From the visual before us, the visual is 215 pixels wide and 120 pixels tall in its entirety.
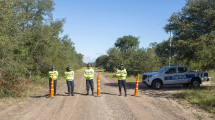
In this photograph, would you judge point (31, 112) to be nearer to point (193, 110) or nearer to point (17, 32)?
point (17, 32)

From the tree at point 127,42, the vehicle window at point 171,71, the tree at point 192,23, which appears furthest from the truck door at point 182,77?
the tree at point 127,42

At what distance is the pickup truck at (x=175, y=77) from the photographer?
13430mm

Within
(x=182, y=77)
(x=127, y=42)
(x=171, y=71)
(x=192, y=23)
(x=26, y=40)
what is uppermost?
(x=127, y=42)

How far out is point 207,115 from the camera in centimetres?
639

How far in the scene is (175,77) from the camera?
13.5 meters

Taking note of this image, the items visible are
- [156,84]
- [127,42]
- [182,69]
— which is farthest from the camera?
[127,42]

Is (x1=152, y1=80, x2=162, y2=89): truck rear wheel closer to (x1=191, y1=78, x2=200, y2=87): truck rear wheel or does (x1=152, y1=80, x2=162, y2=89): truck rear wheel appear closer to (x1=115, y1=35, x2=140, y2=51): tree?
(x1=191, y1=78, x2=200, y2=87): truck rear wheel

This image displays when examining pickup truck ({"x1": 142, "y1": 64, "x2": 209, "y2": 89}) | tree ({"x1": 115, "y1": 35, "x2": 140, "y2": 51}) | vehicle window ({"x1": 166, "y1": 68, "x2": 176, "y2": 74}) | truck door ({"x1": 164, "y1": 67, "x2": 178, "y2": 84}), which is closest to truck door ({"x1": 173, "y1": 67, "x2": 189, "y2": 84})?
pickup truck ({"x1": 142, "y1": 64, "x2": 209, "y2": 89})

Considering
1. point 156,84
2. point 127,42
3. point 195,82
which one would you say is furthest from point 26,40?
point 127,42

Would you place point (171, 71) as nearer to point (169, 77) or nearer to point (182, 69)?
point (169, 77)

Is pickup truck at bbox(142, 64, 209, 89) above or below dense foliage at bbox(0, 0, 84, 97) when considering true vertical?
below

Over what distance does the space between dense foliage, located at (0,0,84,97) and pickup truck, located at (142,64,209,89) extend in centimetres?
969

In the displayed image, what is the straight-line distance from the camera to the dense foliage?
8.34 metres

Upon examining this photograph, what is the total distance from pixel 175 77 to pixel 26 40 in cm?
1313
